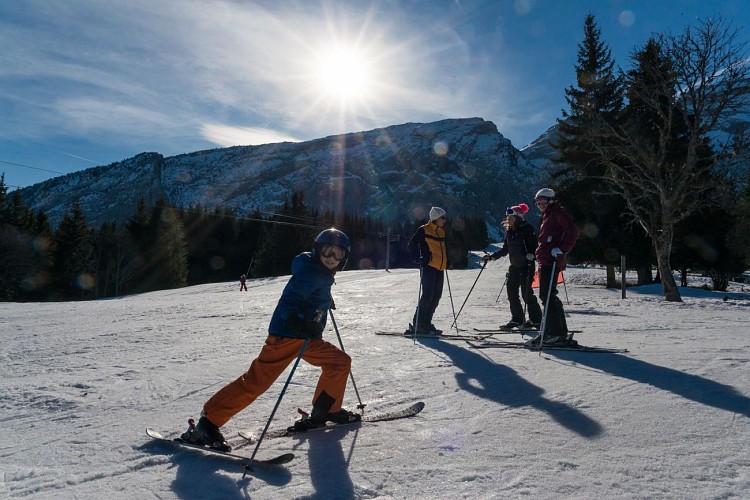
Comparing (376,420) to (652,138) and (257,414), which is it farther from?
(652,138)

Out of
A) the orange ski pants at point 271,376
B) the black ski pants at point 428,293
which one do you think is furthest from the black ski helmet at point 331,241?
the black ski pants at point 428,293

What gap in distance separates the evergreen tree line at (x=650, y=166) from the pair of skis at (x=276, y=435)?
12804 mm

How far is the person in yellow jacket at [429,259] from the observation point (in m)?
7.57

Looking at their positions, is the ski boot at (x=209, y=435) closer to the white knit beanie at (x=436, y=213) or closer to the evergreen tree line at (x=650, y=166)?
the white knit beanie at (x=436, y=213)

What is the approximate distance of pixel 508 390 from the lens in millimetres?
4348

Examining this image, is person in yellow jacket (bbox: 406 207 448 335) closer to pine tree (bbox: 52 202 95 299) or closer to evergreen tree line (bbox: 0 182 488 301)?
A: evergreen tree line (bbox: 0 182 488 301)

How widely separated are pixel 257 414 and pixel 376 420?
3.58 feet

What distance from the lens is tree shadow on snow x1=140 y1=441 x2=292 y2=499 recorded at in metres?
2.54

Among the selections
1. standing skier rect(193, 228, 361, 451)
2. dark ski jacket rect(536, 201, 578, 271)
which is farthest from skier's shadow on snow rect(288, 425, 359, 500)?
dark ski jacket rect(536, 201, 578, 271)

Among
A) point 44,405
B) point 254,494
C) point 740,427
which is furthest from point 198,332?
point 740,427

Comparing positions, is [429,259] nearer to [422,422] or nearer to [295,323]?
[422,422]

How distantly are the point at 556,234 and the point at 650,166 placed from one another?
30.8 ft

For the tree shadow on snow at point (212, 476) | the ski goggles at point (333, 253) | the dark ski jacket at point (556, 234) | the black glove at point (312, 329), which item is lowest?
the tree shadow on snow at point (212, 476)

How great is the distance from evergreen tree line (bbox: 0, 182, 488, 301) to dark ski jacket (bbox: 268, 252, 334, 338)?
3852 cm
